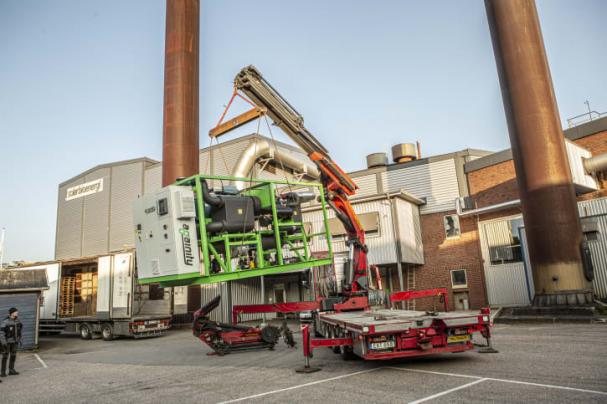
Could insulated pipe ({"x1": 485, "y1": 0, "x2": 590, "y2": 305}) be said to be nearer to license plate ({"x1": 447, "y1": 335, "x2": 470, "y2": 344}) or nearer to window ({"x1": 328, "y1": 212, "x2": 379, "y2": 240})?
window ({"x1": 328, "y1": 212, "x2": 379, "y2": 240})

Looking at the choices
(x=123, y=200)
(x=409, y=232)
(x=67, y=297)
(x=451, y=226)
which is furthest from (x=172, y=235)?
(x=123, y=200)

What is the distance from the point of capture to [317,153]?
13.3 metres

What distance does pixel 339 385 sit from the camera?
728cm

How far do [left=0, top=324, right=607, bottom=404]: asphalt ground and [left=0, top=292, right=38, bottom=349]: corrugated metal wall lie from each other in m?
5.81

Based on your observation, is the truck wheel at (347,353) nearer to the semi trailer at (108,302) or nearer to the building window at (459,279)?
the semi trailer at (108,302)

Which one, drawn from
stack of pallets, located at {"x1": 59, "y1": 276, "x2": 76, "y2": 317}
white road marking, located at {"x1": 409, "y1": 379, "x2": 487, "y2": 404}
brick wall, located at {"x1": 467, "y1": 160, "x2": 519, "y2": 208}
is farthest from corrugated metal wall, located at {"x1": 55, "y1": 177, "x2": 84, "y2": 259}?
white road marking, located at {"x1": 409, "y1": 379, "x2": 487, "y2": 404}

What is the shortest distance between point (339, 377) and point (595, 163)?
740 inches

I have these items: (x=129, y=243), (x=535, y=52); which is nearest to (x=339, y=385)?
(x=535, y=52)

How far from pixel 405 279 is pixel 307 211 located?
277 inches

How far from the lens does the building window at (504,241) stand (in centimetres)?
2295

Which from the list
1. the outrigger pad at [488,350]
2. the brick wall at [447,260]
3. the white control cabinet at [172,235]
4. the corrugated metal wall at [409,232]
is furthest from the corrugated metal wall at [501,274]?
the white control cabinet at [172,235]

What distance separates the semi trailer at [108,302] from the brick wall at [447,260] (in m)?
14.4

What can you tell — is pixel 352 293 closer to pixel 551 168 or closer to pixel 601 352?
pixel 601 352

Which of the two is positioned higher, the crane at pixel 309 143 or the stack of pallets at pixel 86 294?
the crane at pixel 309 143
